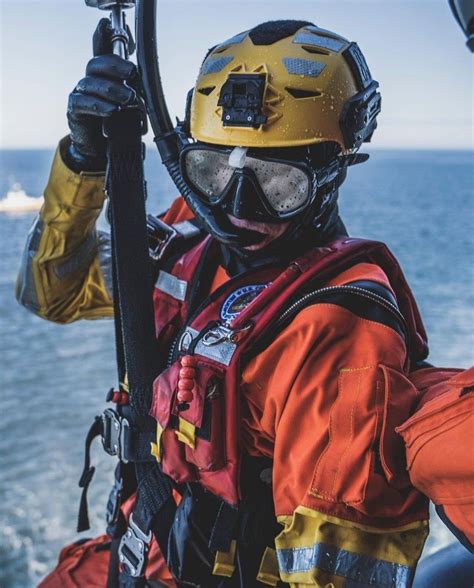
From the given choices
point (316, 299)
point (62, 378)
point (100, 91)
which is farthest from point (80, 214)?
point (62, 378)

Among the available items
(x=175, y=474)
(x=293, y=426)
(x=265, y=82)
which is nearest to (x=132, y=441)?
(x=175, y=474)

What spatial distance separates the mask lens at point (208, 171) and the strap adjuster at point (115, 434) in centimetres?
54

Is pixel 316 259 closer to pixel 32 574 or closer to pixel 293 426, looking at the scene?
pixel 293 426

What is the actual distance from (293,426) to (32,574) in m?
9.62

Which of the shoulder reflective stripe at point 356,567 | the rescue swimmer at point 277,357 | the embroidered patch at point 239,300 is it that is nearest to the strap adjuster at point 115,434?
the rescue swimmer at point 277,357

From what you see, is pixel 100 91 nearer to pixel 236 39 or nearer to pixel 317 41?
pixel 236 39

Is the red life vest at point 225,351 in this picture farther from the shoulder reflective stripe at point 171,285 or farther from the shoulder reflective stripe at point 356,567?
the shoulder reflective stripe at point 356,567

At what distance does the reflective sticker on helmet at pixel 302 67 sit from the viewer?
1663mm

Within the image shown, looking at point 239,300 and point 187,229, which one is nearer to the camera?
point 239,300

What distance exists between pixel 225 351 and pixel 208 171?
39cm

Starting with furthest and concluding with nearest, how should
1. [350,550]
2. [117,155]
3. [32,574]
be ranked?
[32,574], [117,155], [350,550]

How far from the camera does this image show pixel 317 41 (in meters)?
1.73

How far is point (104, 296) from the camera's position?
228 cm

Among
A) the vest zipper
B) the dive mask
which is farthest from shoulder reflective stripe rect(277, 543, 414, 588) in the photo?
the dive mask
